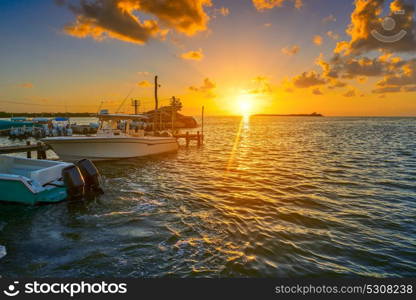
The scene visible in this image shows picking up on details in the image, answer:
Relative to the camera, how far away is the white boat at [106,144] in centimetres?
1582

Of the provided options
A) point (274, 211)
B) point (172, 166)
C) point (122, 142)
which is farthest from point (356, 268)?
point (122, 142)

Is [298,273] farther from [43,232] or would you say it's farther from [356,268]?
[43,232]

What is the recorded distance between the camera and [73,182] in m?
8.45

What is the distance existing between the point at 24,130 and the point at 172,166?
1425 inches

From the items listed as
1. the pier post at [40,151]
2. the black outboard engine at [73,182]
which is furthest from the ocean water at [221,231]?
Result: the pier post at [40,151]

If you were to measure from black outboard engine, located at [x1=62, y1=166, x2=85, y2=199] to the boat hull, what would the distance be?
27.2ft

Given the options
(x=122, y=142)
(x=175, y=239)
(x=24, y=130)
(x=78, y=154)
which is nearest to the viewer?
(x=175, y=239)

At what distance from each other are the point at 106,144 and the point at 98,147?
57cm

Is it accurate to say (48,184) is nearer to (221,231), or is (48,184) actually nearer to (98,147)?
(221,231)

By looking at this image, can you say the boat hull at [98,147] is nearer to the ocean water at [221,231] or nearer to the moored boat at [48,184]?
the ocean water at [221,231]

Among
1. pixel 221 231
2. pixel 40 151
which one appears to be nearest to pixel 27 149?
pixel 40 151

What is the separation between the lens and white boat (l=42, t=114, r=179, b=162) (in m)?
15.8

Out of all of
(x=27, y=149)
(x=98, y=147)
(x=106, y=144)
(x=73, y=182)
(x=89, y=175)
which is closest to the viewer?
(x=73, y=182)

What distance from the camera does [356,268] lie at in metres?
4.98
